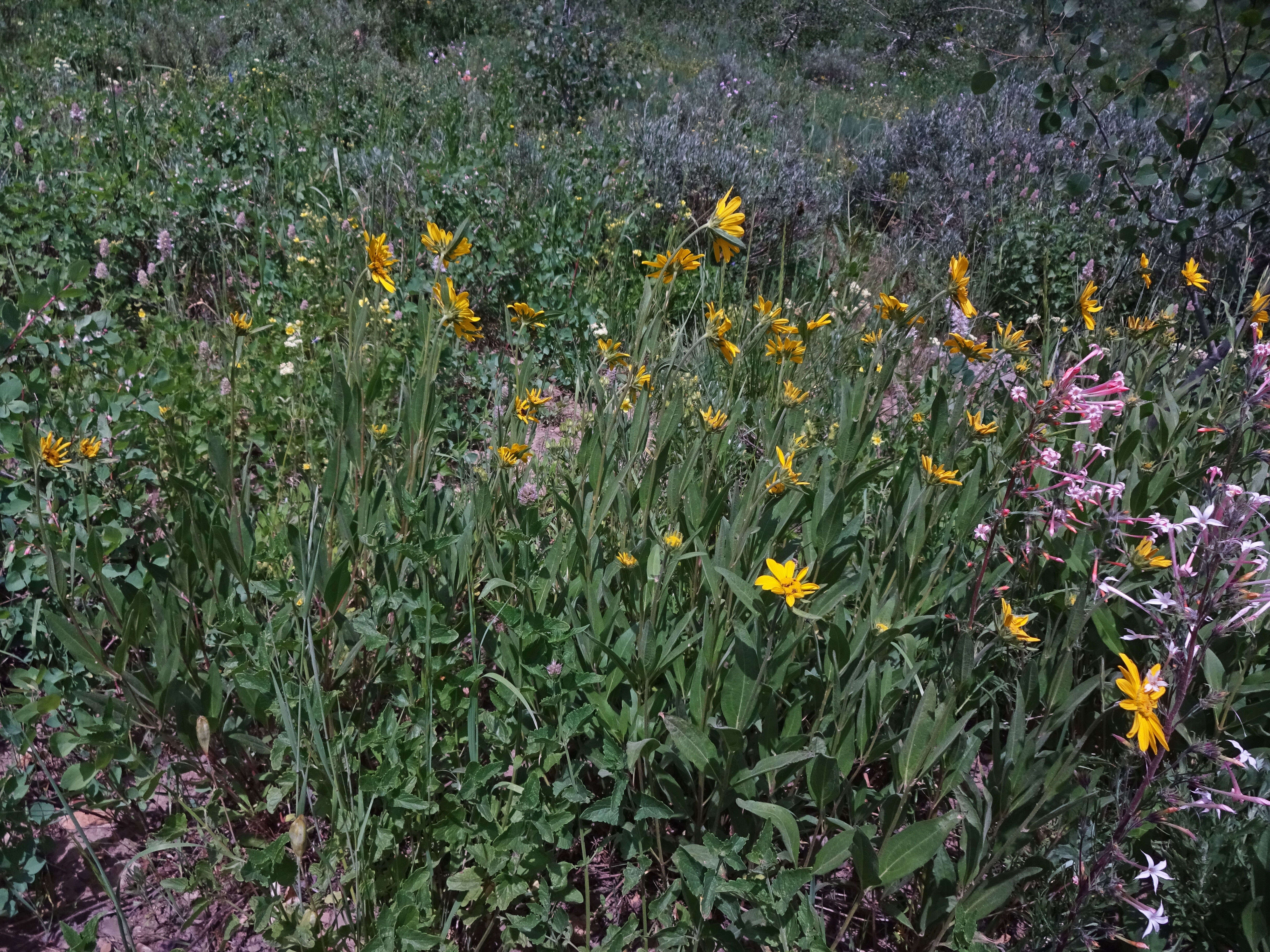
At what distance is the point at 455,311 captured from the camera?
1612 millimetres

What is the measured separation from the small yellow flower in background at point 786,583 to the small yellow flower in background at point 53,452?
3.78 feet

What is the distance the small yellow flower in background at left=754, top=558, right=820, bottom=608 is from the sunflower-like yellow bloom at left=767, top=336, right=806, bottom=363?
705 mm

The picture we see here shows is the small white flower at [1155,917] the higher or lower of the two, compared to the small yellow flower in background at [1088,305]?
lower

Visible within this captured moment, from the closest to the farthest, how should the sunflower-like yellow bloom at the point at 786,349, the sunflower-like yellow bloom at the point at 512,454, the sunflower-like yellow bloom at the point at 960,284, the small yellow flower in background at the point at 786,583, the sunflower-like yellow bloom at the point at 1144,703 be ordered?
1. the sunflower-like yellow bloom at the point at 1144,703
2. the small yellow flower in background at the point at 786,583
3. the sunflower-like yellow bloom at the point at 512,454
4. the sunflower-like yellow bloom at the point at 960,284
5. the sunflower-like yellow bloom at the point at 786,349

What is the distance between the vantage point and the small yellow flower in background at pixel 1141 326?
2334mm

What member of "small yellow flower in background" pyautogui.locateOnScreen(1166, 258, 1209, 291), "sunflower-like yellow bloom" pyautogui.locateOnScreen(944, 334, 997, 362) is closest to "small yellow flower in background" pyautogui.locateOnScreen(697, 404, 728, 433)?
"sunflower-like yellow bloom" pyautogui.locateOnScreen(944, 334, 997, 362)

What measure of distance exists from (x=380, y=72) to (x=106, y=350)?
5548 millimetres

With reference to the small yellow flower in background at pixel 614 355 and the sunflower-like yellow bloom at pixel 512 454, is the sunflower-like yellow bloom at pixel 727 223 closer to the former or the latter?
the small yellow flower in background at pixel 614 355

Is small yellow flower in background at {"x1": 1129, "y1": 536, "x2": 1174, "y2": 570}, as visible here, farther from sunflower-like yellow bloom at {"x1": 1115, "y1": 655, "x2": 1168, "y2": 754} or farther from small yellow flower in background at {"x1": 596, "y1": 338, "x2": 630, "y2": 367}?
small yellow flower in background at {"x1": 596, "y1": 338, "x2": 630, "y2": 367}

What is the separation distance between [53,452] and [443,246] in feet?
2.53

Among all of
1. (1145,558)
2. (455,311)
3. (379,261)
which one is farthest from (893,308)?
(379,261)

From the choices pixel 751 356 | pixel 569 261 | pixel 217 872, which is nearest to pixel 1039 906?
pixel 217 872

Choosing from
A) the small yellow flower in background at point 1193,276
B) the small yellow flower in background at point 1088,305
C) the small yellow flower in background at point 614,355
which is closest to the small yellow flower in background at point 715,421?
the small yellow flower in background at point 614,355

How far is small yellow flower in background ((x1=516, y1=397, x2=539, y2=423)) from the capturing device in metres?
1.80
